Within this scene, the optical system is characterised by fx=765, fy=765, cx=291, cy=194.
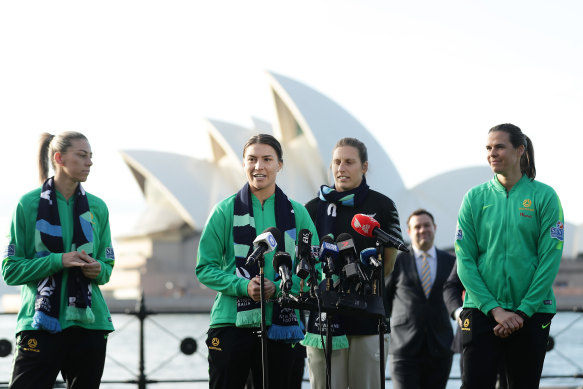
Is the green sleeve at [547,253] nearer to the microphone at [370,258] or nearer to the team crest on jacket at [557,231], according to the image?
the team crest on jacket at [557,231]

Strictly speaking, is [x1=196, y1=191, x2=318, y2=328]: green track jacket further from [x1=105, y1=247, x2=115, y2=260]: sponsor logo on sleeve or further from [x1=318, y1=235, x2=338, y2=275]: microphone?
[x1=105, y1=247, x2=115, y2=260]: sponsor logo on sleeve

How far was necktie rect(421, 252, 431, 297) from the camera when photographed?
477cm

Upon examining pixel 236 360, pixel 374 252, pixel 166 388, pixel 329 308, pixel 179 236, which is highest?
pixel 179 236

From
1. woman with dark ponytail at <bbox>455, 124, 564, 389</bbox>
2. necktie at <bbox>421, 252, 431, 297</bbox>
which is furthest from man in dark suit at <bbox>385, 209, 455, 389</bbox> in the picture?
woman with dark ponytail at <bbox>455, 124, 564, 389</bbox>

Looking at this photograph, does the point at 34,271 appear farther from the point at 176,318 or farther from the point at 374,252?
the point at 176,318

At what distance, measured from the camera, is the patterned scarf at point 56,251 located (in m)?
3.03

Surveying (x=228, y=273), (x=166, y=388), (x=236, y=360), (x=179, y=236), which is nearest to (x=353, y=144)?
(x=228, y=273)

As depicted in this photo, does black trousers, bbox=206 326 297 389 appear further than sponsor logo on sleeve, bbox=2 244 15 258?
No

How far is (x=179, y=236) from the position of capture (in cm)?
4034

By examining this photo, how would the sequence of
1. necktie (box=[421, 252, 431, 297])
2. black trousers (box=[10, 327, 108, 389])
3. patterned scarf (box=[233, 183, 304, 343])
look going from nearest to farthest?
patterned scarf (box=[233, 183, 304, 343])
black trousers (box=[10, 327, 108, 389])
necktie (box=[421, 252, 431, 297])

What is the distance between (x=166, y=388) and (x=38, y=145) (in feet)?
21.0

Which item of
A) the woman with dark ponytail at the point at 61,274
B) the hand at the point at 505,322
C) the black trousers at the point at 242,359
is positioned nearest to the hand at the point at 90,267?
the woman with dark ponytail at the point at 61,274

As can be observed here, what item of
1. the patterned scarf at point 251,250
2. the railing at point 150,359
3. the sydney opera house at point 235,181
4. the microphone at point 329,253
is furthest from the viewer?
the sydney opera house at point 235,181

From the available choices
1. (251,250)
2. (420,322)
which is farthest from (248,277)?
(420,322)
